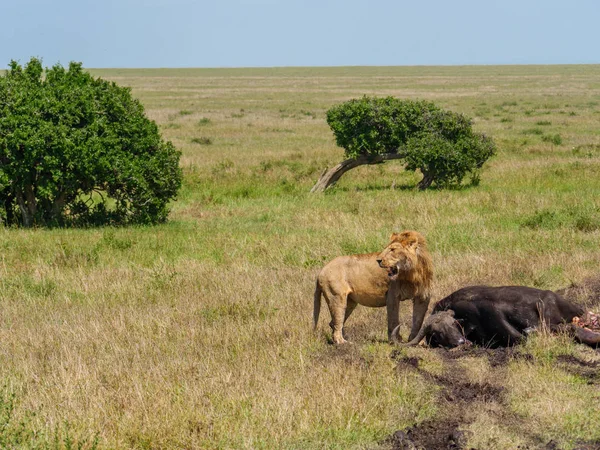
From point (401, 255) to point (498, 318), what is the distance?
56.7 inches

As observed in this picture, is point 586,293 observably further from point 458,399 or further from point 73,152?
point 73,152

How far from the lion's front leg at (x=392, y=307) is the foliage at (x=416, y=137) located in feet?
42.9

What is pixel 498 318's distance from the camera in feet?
26.0

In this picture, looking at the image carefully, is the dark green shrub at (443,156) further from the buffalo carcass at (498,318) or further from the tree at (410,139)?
the buffalo carcass at (498,318)

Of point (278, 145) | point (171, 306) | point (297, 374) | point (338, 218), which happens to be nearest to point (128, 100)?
point (338, 218)

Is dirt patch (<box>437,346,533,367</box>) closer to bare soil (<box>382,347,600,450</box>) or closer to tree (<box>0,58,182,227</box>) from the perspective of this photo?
bare soil (<box>382,347,600,450</box>)

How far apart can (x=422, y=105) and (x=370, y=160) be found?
7.06 feet

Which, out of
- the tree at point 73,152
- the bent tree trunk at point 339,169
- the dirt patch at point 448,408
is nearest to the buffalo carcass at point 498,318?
the dirt patch at point 448,408

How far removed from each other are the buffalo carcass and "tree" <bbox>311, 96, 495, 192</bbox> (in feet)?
41.2

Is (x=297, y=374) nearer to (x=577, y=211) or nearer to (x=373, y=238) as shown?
(x=373, y=238)

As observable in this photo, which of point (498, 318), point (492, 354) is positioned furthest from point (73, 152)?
point (492, 354)

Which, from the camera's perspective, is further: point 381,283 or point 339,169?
point 339,169

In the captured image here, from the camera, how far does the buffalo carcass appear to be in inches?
308

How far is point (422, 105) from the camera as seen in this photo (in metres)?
21.8
